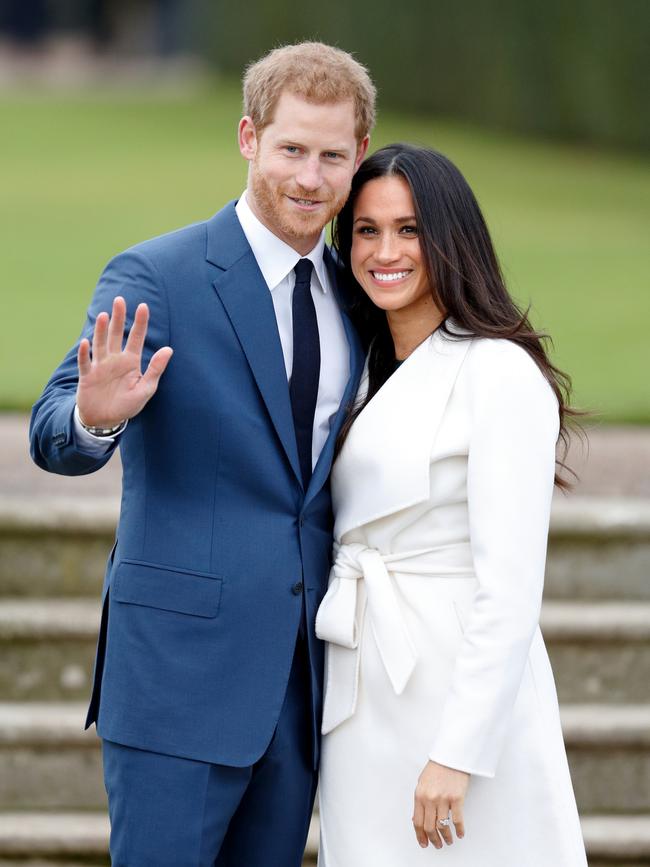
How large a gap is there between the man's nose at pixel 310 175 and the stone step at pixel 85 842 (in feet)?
5.85

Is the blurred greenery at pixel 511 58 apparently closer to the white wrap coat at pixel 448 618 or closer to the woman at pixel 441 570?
the woman at pixel 441 570

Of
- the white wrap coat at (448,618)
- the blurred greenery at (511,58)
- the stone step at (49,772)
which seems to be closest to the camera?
the white wrap coat at (448,618)

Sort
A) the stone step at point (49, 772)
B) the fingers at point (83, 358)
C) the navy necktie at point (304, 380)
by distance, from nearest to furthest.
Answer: the fingers at point (83, 358) < the navy necktie at point (304, 380) < the stone step at point (49, 772)

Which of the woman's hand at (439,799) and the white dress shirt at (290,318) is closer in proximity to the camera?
the woman's hand at (439,799)

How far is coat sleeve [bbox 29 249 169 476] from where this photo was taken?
2.36 meters

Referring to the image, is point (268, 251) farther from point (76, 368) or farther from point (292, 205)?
point (76, 368)

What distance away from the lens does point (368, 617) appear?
2518 mm

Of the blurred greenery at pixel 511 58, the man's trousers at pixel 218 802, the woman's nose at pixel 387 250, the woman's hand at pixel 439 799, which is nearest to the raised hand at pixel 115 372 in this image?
the woman's nose at pixel 387 250

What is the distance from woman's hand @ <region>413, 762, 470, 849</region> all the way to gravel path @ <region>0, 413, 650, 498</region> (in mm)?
1933

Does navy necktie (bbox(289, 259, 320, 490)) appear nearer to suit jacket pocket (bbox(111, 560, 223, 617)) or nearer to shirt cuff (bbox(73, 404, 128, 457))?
A: suit jacket pocket (bbox(111, 560, 223, 617))

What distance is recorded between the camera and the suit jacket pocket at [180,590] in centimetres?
247

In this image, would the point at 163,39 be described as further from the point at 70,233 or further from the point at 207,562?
the point at 207,562

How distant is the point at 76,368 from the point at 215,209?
782 centimetres

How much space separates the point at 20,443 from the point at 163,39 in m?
28.4
